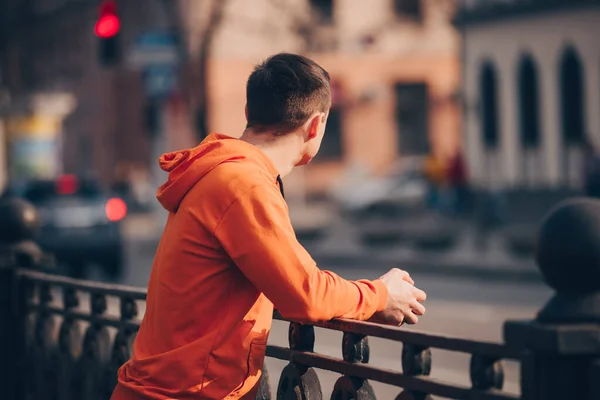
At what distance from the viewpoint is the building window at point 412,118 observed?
46031mm

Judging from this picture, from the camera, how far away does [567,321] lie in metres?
2.87

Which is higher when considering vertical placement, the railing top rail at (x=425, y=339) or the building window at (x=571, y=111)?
the building window at (x=571, y=111)

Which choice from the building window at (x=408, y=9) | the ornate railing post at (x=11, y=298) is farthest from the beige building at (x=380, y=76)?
the ornate railing post at (x=11, y=298)

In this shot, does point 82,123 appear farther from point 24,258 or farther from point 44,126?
point 24,258

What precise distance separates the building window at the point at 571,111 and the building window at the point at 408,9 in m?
18.2

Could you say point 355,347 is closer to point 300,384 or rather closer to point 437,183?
point 300,384

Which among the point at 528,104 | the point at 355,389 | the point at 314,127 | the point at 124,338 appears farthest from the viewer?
the point at 528,104

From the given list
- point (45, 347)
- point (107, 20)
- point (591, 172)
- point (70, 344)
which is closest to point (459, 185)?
point (591, 172)

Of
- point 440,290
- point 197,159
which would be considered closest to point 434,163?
point 440,290

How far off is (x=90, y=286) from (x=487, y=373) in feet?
8.27

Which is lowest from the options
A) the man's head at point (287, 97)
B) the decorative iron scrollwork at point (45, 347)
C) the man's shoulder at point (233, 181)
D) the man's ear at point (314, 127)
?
the decorative iron scrollwork at point (45, 347)

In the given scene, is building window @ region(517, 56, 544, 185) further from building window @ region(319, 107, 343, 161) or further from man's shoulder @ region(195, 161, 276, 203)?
man's shoulder @ region(195, 161, 276, 203)

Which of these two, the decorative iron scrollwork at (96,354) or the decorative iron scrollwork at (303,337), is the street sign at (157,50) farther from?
the decorative iron scrollwork at (303,337)

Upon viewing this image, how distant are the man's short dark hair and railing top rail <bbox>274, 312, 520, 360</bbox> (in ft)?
2.05
